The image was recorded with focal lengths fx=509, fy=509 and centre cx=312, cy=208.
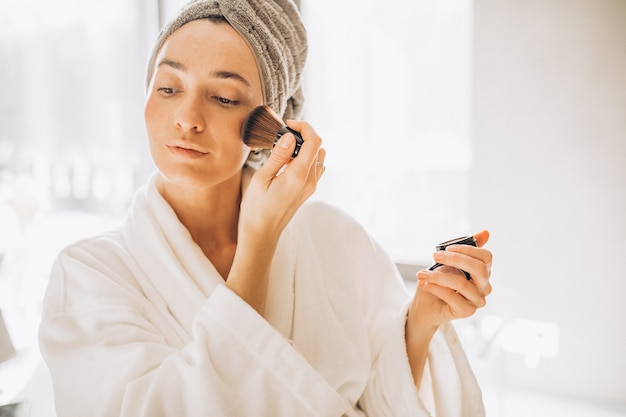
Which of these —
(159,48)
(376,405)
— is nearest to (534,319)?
(376,405)

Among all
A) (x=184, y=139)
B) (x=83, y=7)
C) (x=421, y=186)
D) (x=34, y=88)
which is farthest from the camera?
(x=421, y=186)

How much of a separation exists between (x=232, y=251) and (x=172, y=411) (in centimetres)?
35

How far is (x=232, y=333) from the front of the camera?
0.68 metres

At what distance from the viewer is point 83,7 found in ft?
5.01

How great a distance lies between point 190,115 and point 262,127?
0.11 m

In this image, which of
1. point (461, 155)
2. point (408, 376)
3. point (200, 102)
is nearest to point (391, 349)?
point (408, 376)

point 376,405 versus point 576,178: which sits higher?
point 576,178

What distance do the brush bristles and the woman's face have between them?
0.15 feet

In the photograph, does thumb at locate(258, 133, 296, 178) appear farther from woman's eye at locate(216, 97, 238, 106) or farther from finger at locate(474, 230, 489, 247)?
finger at locate(474, 230, 489, 247)

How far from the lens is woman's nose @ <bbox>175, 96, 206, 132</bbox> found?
77cm

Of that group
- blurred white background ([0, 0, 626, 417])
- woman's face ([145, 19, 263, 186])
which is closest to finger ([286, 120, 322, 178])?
woman's face ([145, 19, 263, 186])

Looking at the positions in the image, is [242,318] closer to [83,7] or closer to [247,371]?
[247,371]

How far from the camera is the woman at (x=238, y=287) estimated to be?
2.23 ft

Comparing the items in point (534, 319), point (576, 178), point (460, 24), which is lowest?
point (534, 319)
